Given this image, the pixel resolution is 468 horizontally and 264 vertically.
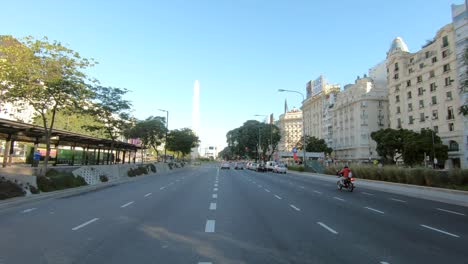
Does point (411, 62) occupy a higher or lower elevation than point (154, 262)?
higher

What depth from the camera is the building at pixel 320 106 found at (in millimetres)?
117500

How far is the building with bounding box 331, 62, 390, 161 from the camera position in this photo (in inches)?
3738

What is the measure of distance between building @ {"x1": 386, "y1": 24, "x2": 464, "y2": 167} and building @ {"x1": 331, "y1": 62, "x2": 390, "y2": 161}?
1265 cm

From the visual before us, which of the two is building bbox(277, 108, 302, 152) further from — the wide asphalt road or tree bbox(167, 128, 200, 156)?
the wide asphalt road

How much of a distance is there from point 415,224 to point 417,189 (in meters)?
14.6

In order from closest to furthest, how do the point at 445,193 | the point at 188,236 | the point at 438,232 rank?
the point at 188,236 → the point at 438,232 → the point at 445,193

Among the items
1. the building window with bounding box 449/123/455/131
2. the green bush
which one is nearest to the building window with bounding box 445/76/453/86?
the building window with bounding box 449/123/455/131

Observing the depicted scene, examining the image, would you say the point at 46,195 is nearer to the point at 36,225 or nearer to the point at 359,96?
the point at 36,225

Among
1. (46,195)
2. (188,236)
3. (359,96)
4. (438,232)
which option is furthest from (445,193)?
(359,96)

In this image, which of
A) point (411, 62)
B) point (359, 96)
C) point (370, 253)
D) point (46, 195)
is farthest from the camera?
point (359, 96)

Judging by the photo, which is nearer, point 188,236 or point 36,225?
point 188,236

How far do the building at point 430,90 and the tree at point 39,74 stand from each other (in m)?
62.4

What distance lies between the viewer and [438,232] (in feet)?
30.2

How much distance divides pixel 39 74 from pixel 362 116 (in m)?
90.0
